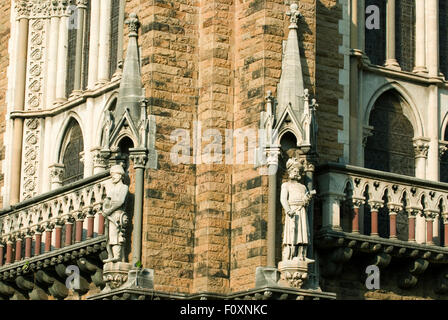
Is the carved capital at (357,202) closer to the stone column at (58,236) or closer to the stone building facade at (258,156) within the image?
the stone building facade at (258,156)

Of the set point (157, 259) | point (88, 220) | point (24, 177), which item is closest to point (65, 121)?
point (24, 177)

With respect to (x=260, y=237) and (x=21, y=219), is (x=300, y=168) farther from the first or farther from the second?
(x=21, y=219)

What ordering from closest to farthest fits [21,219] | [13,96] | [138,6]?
[138,6] < [21,219] < [13,96]

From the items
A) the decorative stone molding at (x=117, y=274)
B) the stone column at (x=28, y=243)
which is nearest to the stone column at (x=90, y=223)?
the decorative stone molding at (x=117, y=274)

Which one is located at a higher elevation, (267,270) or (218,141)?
(218,141)

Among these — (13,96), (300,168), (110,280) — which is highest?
(13,96)

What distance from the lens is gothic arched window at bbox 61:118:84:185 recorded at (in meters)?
35.6

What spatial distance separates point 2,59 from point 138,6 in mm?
7020

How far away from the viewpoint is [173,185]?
30.5 m

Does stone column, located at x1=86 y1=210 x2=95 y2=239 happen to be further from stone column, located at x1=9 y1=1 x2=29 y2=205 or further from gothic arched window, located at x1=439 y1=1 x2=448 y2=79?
gothic arched window, located at x1=439 y1=1 x2=448 y2=79

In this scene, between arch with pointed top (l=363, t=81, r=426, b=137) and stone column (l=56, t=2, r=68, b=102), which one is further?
stone column (l=56, t=2, r=68, b=102)

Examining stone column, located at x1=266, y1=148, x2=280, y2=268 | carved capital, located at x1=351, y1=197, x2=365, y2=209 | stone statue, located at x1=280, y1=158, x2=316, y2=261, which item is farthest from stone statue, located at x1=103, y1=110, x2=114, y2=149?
carved capital, located at x1=351, y1=197, x2=365, y2=209

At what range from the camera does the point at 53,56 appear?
37.1m

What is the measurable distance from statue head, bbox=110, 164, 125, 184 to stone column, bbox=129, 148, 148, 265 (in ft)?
0.90
